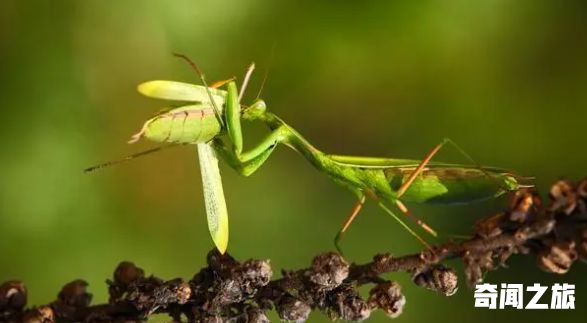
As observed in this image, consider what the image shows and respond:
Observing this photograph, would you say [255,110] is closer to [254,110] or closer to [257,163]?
[254,110]

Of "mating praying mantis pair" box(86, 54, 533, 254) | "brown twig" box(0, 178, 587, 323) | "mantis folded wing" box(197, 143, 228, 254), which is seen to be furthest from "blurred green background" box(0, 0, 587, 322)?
"brown twig" box(0, 178, 587, 323)

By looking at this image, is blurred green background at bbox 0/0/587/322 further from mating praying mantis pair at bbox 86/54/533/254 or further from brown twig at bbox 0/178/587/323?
brown twig at bbox 0/178/587/323

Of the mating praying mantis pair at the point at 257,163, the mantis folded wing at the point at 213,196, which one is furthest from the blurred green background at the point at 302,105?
the mantis folded wing at the point at 213,196

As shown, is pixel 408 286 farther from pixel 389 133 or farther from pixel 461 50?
pixel 461 50

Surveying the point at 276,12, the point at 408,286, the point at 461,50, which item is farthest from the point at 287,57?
the point at 408,286

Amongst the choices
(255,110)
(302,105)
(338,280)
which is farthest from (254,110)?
(302,105)

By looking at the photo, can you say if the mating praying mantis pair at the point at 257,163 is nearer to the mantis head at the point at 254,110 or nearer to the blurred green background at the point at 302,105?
the mantis head at the point at 254,110
